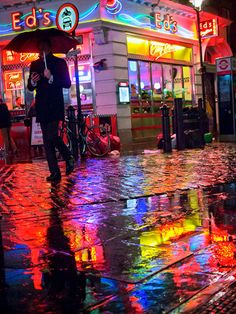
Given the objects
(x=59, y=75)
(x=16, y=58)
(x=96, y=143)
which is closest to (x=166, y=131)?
(x=96, y=143)

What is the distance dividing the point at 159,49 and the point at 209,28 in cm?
348

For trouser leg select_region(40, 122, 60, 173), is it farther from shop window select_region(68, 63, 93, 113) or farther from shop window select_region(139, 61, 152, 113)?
shop window select_region(139, 61, 152, 113)

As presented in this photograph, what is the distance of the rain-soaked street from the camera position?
2.99 metres

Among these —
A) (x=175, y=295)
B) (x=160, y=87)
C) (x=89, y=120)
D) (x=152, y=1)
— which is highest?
(x=152, y=1)

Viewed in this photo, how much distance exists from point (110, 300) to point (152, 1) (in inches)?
730

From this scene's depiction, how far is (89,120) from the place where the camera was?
1524 centimetres

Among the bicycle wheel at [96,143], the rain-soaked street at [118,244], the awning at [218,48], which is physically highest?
the awning at [218,48]

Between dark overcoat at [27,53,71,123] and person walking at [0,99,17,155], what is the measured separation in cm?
821

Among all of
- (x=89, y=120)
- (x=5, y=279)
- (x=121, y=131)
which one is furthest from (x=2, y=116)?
(x=5, y=279)

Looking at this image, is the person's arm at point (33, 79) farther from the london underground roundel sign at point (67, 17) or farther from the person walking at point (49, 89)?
the london underground roundel sign at point (67, 17)

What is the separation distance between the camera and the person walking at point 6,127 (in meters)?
15.5

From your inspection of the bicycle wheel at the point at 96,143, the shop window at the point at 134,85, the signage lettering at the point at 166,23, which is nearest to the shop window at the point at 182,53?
the signage lettering at the point at 166,23

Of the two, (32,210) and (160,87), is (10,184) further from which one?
(160,87)

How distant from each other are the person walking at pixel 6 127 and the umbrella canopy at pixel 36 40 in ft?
20.8
